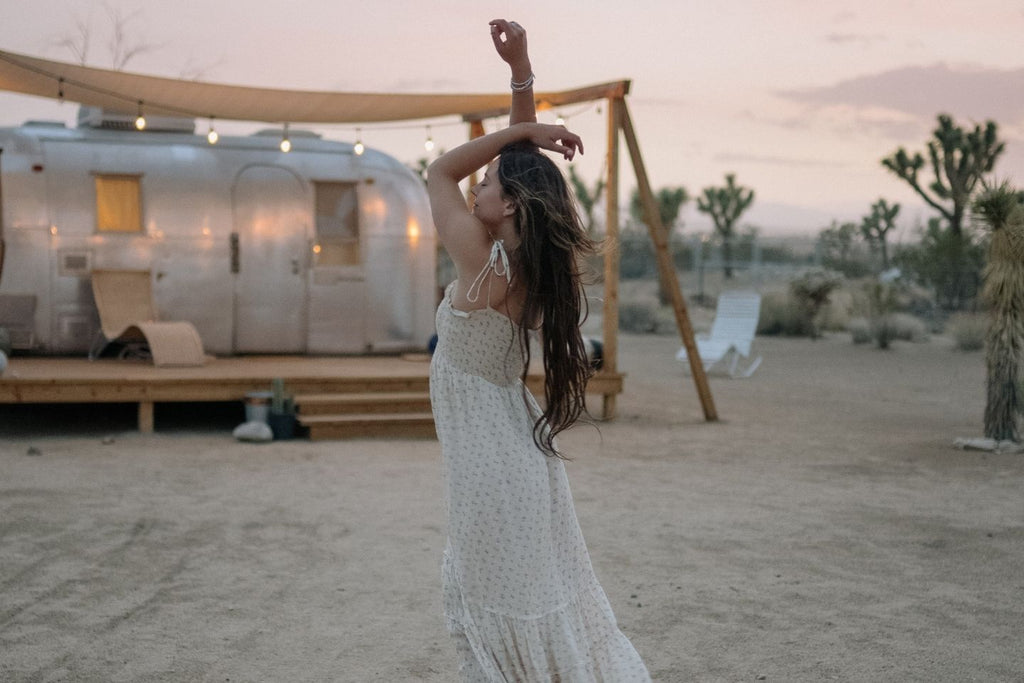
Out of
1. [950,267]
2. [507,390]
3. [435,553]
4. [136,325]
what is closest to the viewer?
[507,390]

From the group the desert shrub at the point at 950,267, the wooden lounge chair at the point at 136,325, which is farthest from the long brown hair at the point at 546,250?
the desert shrub at the point at 950,267

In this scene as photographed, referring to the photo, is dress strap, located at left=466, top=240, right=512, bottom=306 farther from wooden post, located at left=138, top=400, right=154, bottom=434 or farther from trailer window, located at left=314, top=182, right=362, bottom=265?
trailer window, located at left=314, top=182, right=362, bottom=265

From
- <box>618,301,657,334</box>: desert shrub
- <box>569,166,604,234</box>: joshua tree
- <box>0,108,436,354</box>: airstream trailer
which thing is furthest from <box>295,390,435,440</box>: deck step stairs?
<box>569,166,604,234</box>: joshua tree

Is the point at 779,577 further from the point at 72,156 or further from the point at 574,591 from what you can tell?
the point at 72,156

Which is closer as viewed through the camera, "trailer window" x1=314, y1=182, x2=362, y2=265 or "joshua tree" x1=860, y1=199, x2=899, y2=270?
"trailer window" x1=314, y1=182, x2=362, y2=265

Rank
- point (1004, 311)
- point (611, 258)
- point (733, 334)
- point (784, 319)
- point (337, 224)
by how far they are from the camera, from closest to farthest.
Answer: point (1004, 311) < point (611, 258) < point (337, 224) < point (733, 334) < point (784, 319)

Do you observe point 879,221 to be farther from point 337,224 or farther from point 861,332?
point 337,224

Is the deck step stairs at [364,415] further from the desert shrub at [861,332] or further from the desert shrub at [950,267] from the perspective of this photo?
the desert shrub at [950,267]

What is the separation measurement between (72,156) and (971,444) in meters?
8.23

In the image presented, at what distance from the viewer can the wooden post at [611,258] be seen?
29.8 ft

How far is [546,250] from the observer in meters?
2.31

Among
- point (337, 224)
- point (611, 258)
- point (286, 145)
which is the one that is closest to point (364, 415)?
point (611, 258)

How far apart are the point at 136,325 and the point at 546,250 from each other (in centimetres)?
812

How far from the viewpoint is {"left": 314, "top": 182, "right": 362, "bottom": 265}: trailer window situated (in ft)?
35.0
